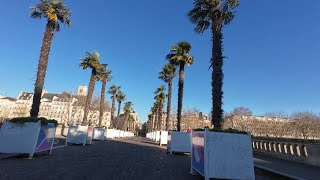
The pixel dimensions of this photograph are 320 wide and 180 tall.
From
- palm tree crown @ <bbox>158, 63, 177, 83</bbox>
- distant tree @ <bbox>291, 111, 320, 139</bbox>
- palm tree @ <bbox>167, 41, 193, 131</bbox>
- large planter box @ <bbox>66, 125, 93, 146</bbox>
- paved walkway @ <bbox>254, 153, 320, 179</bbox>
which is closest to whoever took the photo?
paved walkway @ <bbox>254, 153, 320, 179</bbox>

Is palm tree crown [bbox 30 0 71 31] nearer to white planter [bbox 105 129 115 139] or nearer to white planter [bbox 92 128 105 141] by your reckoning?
white planter [bbox 92 128 105 141]

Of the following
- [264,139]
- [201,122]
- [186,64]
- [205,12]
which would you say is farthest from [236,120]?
[205,12]

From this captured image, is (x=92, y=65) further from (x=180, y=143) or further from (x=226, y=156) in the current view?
Result: (x=226, y=156)

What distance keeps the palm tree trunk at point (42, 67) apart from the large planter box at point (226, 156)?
11530 millimetres

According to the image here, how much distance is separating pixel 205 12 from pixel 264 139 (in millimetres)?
10839

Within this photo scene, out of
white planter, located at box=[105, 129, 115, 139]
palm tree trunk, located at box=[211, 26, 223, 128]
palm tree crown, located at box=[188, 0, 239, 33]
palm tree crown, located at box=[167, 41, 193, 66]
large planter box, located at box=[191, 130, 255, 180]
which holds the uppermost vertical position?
palm tree crown, located at box=[167, 41, 193, 66]

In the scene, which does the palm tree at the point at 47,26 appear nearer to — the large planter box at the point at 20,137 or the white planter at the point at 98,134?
the large planter box at the point at 20,137

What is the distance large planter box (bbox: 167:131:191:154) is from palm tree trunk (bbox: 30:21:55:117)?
31.7ft

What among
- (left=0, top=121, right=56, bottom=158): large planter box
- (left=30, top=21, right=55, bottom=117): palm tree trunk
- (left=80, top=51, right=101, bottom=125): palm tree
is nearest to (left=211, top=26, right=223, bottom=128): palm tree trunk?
(left=0, top=121, right=56, bottom=158): large planter box

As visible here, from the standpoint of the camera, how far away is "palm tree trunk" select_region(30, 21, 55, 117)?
15.3 m

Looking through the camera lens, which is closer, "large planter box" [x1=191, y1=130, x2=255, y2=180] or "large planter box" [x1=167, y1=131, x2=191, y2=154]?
"large planter box" [x1=191, y1=130, x2=255, y2=180]

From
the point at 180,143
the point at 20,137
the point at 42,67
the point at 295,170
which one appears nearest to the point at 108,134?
the point at 180,143

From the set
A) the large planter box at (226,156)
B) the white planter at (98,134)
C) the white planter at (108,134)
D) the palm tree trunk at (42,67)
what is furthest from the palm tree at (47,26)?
the white planter at (108,134)

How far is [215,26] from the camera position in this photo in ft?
42.5
